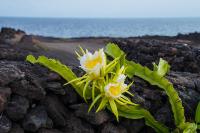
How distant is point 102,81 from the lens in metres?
4.97

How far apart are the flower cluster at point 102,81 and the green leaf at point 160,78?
2.02ft

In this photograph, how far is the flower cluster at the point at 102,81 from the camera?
191 inches

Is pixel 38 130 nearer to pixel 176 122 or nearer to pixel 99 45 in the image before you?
pixel 176 122

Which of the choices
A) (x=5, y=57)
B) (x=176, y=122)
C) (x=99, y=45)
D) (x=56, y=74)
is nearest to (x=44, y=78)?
(x=56, y=74)

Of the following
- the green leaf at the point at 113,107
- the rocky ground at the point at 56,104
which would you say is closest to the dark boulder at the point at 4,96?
the rocky ground at the point at 56,104

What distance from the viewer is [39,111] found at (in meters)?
4.81

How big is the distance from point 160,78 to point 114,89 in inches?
36.8

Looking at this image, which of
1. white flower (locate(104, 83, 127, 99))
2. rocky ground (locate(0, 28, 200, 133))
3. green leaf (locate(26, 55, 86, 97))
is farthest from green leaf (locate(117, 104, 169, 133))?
green leaf (locate(26, 55, 86, 97))

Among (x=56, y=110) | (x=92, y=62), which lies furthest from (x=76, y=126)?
(x=92, y=62)

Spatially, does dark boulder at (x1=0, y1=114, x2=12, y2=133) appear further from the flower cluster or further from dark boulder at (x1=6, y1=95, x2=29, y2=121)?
the flower cluster

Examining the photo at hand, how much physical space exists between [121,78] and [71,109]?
2.06 feet

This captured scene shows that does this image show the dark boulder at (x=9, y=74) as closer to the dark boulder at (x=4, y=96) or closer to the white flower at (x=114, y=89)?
the dark boulder at (x=4, y=96)

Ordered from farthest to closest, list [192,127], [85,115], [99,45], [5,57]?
[99,45] < [5,57] < [192,127] < [85,115]

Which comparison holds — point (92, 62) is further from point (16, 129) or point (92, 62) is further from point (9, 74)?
point (16, 129)
